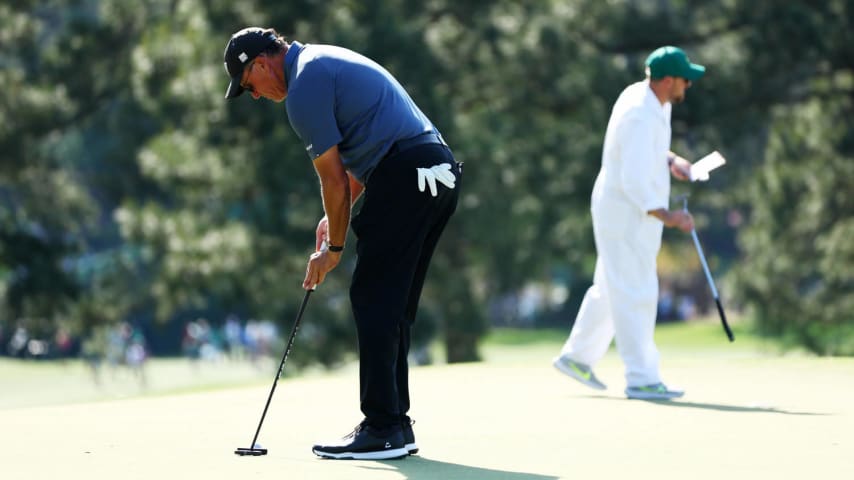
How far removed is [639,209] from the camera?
830 cm

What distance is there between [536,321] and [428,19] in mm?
39088

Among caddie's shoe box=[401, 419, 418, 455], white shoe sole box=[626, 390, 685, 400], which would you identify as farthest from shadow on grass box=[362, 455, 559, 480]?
→ white shoe sole box=[626, 390, 685, 400]

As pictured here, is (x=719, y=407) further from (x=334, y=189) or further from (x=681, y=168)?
(x=334, y=189)

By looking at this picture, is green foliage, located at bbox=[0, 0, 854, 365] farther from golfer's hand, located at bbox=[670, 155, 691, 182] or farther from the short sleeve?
the short sleeve

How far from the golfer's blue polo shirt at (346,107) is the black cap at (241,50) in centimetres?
11

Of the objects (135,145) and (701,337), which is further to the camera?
(701,337)

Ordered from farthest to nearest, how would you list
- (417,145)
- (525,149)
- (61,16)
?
(61,16), (525,149), (417,145)

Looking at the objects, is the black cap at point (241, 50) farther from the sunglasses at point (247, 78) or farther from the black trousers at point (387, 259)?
the black trousers at point (387, 259)

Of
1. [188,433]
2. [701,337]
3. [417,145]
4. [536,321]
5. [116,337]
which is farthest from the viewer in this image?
[536,321]

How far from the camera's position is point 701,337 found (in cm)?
4709

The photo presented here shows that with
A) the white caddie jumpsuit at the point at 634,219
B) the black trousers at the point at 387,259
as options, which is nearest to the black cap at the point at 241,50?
the black trousers at the point at 387,259

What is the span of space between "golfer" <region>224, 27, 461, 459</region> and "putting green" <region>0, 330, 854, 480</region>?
0.95 ft

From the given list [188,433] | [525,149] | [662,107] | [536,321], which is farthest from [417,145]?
[536,321]

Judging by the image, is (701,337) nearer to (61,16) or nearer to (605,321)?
(61,16)
